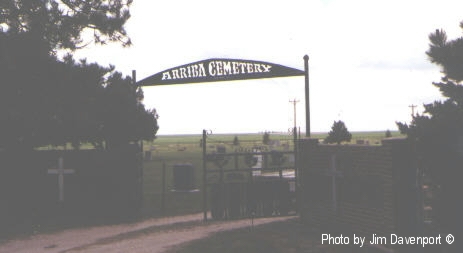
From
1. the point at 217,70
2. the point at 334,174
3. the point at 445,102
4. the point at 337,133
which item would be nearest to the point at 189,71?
the point at 217,70

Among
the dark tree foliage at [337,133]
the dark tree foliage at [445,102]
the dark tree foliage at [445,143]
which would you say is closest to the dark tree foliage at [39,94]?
the dark tree foliage at [445,102]

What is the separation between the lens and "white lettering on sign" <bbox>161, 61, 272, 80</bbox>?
47.9ft

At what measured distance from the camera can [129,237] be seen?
40.7 feet

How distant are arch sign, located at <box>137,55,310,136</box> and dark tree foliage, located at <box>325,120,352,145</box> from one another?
23825 mm

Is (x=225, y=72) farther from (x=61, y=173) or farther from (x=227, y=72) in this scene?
(x=61, y=173)

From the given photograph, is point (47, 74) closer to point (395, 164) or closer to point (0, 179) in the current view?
point (0, 179)

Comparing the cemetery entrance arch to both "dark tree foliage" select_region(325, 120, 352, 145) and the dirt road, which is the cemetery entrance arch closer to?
the dirt road

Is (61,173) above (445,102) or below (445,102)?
below

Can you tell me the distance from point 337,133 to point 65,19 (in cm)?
2655

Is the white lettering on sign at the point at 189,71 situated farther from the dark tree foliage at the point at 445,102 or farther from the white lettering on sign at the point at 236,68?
the dark tree foliage at the point at 445,102

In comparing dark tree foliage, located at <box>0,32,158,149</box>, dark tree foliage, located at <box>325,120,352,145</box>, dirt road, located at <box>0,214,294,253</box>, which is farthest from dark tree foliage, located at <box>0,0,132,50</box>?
dark tree foliage, located at <box>325,120,352,145</box>

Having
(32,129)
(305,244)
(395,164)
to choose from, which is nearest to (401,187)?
(395,164)

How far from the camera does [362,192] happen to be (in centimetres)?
1127

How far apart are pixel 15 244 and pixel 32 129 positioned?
21.2 ft
